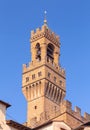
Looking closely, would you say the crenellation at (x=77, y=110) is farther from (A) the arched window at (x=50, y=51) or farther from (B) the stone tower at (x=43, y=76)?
(A) the arched window at (x=50, y=51)

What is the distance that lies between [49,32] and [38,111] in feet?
42.8

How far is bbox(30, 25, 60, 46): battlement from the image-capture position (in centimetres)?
7044

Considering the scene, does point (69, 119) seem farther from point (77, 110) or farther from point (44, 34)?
point (44, 34)

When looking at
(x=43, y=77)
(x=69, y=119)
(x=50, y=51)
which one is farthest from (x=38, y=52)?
(x=69, y=119)

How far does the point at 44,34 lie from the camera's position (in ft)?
230

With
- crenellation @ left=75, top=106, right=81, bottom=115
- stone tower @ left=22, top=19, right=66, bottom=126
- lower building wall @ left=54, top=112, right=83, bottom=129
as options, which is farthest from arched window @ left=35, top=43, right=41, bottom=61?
lower building wall @ left=54, top=112, right=83, bottom=129

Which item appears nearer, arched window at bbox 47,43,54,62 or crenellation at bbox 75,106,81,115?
crenellation at bbox 75,106,81,115

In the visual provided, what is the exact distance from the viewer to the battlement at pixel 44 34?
70.4 meters


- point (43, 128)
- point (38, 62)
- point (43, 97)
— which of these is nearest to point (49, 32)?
point (38, 62)

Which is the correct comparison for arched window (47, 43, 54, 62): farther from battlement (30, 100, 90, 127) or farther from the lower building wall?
the lower building wall

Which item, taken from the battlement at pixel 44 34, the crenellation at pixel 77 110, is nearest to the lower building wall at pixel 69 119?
the crenellation at pixel 77 110

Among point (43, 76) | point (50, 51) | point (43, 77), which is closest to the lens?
point (43, 77)

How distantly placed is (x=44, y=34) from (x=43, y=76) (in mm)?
6930

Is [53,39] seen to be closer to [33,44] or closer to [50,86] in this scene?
[33,44]
